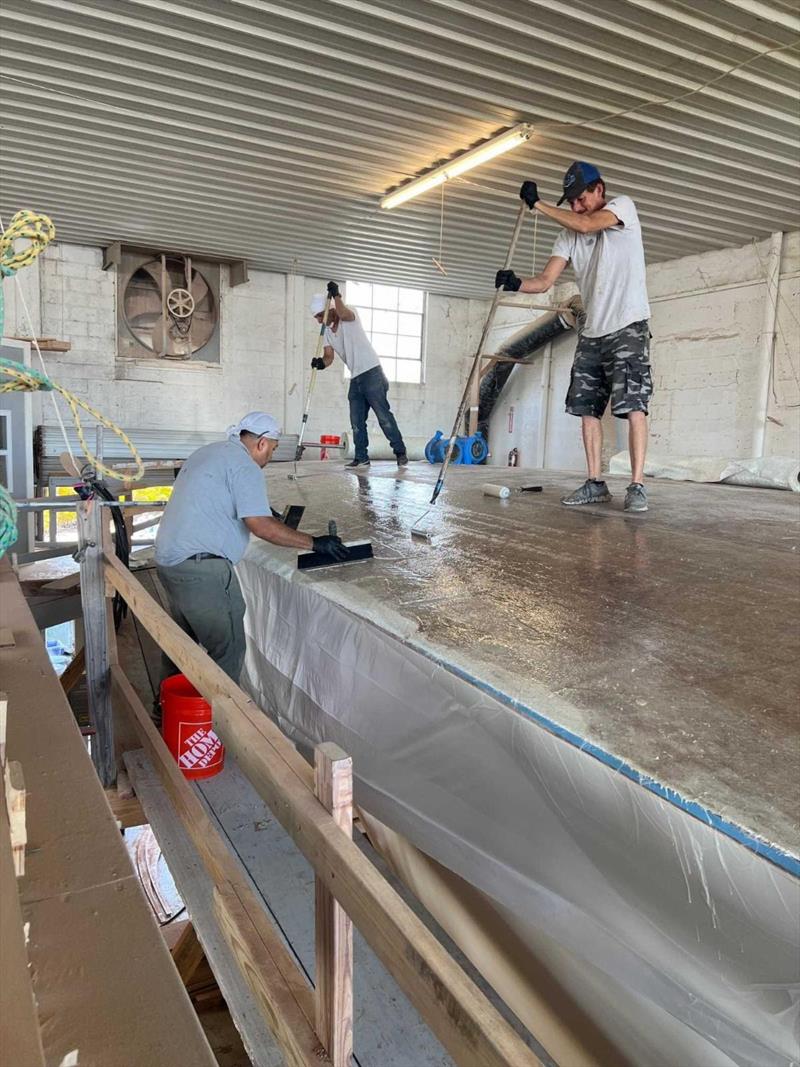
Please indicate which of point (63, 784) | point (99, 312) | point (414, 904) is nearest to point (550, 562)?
point (414, 904)

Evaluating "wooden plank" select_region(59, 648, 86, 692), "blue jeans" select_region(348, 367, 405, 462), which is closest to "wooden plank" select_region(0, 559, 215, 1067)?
"wooden plank" select_region(59, 648, 86, 692)

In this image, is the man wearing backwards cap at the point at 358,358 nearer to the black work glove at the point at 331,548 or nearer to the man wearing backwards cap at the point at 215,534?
the man wearing backwards cap at the point at 215,534

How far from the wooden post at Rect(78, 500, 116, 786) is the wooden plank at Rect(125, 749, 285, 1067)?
115 mm

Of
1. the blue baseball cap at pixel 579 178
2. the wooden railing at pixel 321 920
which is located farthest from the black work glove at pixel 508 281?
the wooden railing at pixel 321 920

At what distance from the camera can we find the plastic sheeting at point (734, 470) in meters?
4.79

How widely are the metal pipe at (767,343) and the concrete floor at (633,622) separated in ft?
14.4

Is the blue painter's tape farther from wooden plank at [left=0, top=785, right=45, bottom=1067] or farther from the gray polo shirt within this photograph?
the gray polo shirt

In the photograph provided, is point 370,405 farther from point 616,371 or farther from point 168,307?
point 168,307

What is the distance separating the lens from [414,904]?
1908 mm

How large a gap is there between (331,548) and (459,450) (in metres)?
6.35

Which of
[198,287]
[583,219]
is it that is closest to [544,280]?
[583,219]

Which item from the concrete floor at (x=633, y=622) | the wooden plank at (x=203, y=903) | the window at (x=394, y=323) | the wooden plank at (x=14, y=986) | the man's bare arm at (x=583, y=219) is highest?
the window at (x=394, y=323)

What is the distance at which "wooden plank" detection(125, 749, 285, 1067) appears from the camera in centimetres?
159

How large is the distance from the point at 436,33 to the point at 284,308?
563 centimetres
